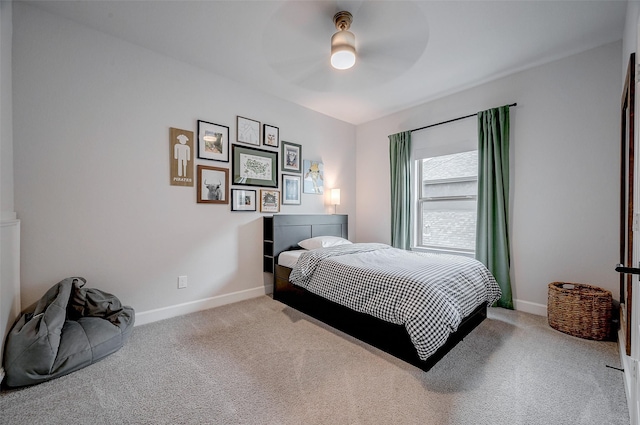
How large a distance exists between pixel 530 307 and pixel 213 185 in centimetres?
371

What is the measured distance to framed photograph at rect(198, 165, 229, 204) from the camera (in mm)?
2875

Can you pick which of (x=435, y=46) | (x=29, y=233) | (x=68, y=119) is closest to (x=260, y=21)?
(x=435, y=46)

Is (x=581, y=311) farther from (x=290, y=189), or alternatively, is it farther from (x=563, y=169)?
(x=290, y=189)

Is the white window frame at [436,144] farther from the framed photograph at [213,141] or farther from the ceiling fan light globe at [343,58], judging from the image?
the framed photograph at [213,141]

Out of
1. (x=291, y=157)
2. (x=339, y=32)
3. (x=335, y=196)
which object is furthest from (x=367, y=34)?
(x=335, y=196)

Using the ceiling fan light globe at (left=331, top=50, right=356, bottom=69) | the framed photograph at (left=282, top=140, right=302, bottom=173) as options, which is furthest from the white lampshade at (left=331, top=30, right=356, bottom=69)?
the framed photograph at (left=282, top=140, right=302, bottom=173)

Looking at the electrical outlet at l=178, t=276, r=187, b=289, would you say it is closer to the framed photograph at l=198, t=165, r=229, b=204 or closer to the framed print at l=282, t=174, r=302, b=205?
the framed photograph at l=198, t=165, r=229, b=204

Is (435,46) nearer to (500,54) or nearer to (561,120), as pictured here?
(500,54)

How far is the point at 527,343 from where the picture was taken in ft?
7.10

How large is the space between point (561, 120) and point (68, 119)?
4.57 m

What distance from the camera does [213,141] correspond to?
2.96 metres

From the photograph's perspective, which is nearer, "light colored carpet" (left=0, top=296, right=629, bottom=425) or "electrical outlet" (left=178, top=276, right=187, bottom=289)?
"light colored carpet" (left=0, top=296, right=629, bottom=425)

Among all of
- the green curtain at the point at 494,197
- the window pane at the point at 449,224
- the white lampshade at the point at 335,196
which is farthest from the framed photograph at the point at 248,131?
the green curtain at the point at 494,197

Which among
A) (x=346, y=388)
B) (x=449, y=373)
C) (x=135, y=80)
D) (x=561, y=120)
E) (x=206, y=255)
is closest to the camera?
(x=346, y=388)
